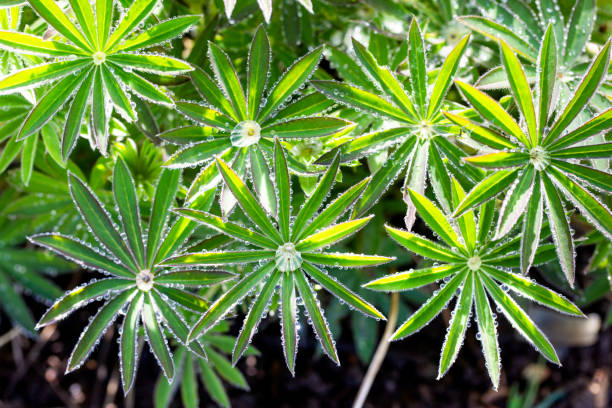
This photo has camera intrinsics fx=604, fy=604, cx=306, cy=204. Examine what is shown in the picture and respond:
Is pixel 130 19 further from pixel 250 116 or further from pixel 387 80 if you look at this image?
pixel 387 80

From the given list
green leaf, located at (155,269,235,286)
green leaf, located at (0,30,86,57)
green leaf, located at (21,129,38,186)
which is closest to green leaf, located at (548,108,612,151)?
green leaf, located at (155,269,235,286)

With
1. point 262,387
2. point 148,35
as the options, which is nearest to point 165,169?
point 148,35

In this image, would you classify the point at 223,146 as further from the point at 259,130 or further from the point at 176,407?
the point at 176,407

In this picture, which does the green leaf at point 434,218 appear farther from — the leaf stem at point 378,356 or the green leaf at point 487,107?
the leaf stem at point 378,356

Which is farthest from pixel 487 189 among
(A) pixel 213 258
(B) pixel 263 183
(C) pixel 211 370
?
(C) pixel 211 370

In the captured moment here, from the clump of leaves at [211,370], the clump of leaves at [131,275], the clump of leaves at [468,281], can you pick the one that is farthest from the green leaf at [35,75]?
the clump of leaves at [211,370]

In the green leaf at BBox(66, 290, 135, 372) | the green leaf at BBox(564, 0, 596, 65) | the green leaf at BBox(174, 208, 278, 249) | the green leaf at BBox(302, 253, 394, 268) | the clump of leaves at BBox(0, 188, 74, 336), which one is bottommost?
the green leaf at BBox(66, 290, 135, 372)

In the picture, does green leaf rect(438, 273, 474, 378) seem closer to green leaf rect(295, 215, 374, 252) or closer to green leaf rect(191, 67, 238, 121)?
green leaf rect(295, 215, 374, 252)
